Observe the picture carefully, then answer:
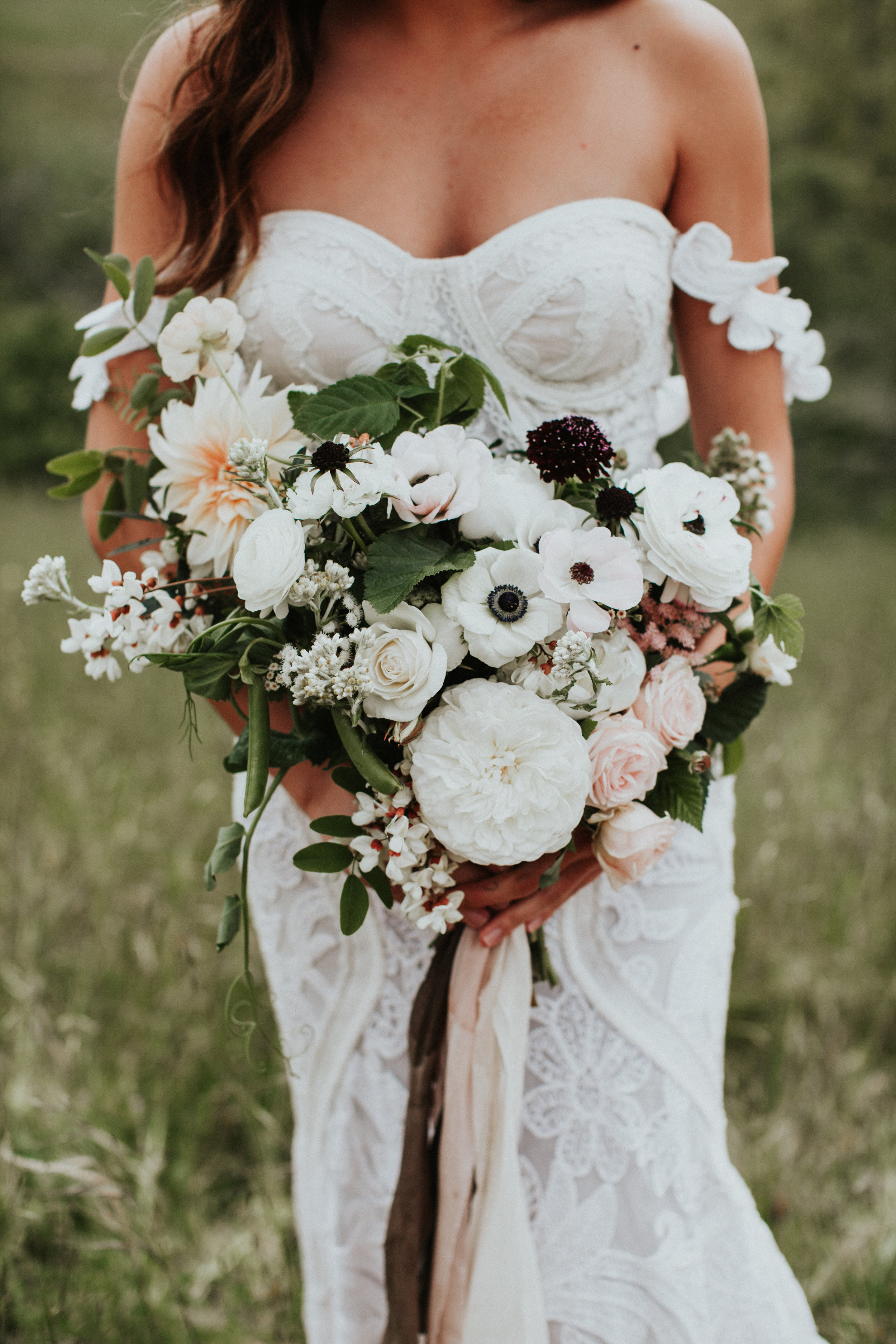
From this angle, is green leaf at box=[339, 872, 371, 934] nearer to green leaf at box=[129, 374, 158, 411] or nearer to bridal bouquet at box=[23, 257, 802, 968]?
bridal bouquet at box=[23, 257, 802, 968]

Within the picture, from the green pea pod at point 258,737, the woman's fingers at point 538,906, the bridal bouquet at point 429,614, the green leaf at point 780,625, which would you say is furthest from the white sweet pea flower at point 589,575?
the woman's fingers at point 538,906

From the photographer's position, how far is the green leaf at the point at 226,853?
3.74 feet

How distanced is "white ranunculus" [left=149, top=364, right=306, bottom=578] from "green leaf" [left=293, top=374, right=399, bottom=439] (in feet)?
0.16

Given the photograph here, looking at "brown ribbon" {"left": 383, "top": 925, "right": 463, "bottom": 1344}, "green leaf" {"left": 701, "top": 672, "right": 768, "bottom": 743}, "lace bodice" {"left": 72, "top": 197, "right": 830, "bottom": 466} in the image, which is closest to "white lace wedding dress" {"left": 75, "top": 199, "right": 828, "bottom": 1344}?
"lace bodice" {"left": 72, "top": 197, "right": 830, "bottom": 466}

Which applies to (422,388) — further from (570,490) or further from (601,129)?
(601,129)

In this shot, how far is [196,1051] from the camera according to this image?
2.51 meters

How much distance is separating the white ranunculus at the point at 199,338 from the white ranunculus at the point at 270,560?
29 cm

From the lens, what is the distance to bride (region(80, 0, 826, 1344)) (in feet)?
4.90

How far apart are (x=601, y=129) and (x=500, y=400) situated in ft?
2.14

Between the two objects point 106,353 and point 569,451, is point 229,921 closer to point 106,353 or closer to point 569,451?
point 569,451

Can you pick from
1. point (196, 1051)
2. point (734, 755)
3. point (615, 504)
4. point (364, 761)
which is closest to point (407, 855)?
point (364, 761)

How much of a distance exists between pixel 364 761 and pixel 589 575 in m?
0.30

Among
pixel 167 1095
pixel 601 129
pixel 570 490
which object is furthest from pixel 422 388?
pixel 167 1095

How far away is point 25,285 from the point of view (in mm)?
16203
